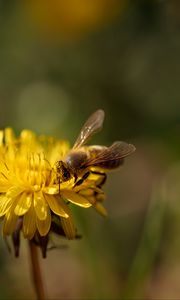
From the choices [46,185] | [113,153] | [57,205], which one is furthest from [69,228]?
[113,153]

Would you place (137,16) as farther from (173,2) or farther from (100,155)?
(100,155)

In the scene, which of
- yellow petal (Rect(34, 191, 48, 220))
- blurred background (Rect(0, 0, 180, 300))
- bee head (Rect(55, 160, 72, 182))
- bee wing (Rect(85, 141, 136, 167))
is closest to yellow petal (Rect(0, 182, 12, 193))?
yellow petal (Rect(34, 191, 48, 220))

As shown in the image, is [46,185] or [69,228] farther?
[46,185]

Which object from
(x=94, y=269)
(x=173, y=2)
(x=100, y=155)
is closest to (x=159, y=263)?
(x=94, y=269)

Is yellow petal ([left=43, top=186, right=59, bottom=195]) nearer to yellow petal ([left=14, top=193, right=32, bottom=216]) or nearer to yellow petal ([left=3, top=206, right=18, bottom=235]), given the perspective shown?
yellow petal ([left=14, top=193, right=32, bottom=216])

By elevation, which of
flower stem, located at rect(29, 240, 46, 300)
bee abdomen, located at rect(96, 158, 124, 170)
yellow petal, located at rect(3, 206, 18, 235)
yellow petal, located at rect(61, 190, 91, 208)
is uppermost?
bee abdomen, located at rect(96, 158, 124, 170)

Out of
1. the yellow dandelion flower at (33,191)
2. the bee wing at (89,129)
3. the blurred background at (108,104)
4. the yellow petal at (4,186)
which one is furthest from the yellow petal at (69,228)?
the blurred background at (108,104)

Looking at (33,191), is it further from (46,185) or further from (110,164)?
(110,164)
